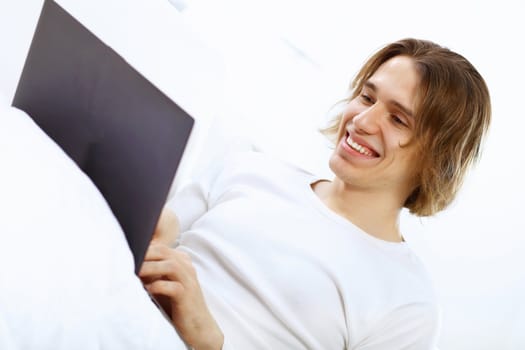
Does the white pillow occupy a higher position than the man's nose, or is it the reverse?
the man's nose

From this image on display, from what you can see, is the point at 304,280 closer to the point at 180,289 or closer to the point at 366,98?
the point at 180,289

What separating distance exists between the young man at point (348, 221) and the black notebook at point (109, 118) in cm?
24

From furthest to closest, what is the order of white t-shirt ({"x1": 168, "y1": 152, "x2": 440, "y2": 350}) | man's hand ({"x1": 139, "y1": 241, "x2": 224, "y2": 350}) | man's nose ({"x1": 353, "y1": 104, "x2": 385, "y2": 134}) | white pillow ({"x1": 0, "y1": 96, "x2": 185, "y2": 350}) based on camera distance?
man's nose ({"x1": 353, "y1": 104, "x2": 385, "y2": 134}), white t-shirt ({"x1": 168, "y1": 152, "x2": 440, "y2": 350}), man's hand ({"x1": 139, "y1": 241, "x2": 224, "y2": 350}), white pillow ({"x1": 0, "y1": 96, "x2": 185, "y2": 350})

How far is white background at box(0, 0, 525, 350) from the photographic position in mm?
1626

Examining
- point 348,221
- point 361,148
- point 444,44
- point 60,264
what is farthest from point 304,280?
point 444,44

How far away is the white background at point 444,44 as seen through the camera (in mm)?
1626

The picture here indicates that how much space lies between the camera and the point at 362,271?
104 centimetres

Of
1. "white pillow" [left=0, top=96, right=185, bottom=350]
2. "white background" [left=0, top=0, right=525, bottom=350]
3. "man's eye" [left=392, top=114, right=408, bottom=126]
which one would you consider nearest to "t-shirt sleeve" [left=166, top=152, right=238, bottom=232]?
"white background" [left=0, top=0, right=525, bottom=350]

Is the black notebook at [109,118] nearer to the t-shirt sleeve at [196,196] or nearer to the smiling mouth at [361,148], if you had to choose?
the t-shirt sleeve at [196,196]

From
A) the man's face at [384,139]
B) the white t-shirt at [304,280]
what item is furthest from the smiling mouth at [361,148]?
the white t-shirt at [304,280]

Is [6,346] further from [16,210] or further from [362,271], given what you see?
[362,271]

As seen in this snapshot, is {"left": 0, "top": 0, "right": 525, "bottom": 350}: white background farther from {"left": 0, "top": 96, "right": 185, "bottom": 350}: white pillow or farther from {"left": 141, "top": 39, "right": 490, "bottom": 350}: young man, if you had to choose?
{"left": 0, "top": 96, "right": 185, "bottom": 350}: white pillow

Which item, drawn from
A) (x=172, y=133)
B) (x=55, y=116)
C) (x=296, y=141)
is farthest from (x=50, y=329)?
(x=296, y=141)

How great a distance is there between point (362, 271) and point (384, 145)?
247 millimetres
